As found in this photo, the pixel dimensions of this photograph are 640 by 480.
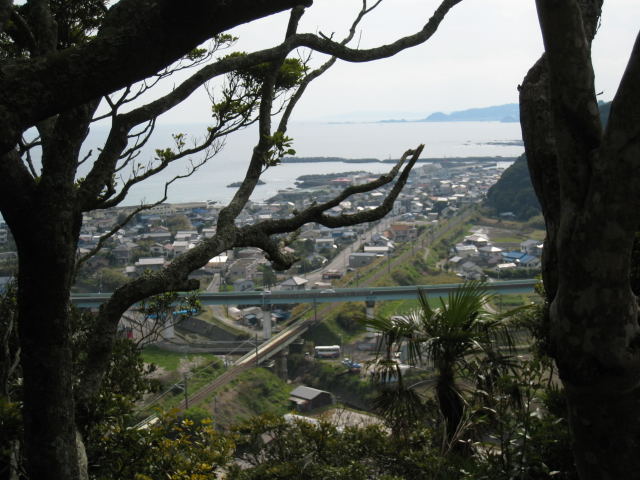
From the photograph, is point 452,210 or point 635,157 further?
point 452,210

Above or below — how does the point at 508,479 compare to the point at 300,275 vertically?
above

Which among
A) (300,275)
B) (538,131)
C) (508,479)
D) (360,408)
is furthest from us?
(300,275)

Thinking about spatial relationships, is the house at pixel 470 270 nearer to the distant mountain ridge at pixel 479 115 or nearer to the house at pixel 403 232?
the house at pixel 403 232

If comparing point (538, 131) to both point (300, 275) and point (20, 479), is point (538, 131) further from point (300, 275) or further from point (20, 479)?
point (300, 275)

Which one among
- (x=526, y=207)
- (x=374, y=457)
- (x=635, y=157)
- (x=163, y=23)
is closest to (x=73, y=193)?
(x=163, y=23)

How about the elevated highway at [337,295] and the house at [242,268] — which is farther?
the house at [242,268]

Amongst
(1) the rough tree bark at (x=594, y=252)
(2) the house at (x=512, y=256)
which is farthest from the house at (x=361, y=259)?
(1) the rough tree bark at (x=594, y=252)

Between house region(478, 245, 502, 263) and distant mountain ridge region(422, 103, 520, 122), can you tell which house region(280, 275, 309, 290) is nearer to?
house region(478, 245, 502, 263)
